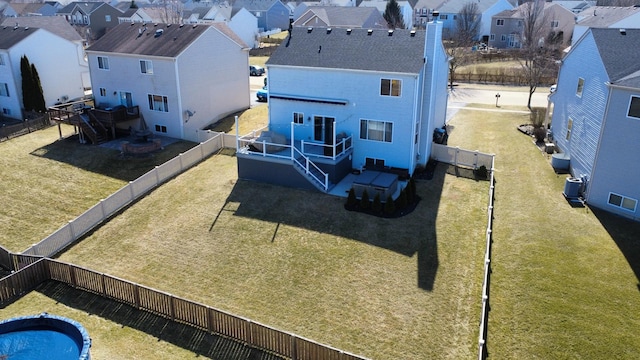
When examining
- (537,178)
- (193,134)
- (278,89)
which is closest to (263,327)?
(278,89)

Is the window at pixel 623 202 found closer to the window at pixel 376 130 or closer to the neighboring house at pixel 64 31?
the window at pixel 376 130

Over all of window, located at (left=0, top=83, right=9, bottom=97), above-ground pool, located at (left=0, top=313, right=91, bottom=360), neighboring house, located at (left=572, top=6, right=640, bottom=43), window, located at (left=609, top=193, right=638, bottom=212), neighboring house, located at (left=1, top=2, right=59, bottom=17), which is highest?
neighboring house, located at (left=1, top=2, right=59, bottom=17)

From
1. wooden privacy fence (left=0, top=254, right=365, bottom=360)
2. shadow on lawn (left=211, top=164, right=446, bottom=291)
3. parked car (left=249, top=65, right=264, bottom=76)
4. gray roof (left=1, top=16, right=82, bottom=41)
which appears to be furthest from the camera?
parked car (left=249, top=65, right=264, bottom=76)

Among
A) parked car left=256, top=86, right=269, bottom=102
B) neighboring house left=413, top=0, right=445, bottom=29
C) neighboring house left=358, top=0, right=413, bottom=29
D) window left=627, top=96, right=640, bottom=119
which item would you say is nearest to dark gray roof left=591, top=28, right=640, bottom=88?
window left=627, top=96, right=640, bottom=119

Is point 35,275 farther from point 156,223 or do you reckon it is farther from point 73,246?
point 156,223

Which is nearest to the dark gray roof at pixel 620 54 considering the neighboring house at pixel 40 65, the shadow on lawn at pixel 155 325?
the shadow on lawn at pixel 155 325

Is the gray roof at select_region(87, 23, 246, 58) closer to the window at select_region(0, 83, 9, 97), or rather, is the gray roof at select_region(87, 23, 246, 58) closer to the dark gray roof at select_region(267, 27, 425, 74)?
the dark gray roof at select_region(267, 27, 425, 74)

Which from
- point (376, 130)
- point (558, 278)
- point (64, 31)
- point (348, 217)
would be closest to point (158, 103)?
point (376, 130)
